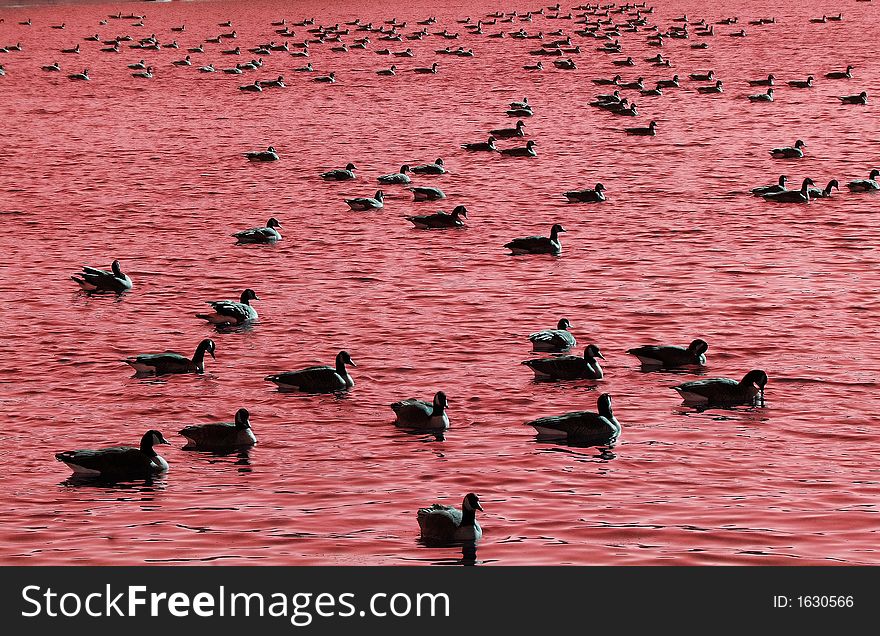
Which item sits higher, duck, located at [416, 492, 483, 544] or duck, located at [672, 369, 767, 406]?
duck, located at [672, 369, 767, 406]

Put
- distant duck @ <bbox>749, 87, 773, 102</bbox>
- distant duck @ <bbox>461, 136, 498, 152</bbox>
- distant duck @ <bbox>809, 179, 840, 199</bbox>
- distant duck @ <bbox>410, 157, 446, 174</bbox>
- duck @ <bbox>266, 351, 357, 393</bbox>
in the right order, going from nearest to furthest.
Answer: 1. duck @ <bbox>266, 351, 357, 393</bbox>
2. distant duck @ <bbox>809, 179, 840, 199</bbox>
3. distant duck @ <bbox>410, 157, 446, 174</bbox>
4. distant duck @ <bbox>461, 136, 498, 152</bbox>
5. distant duck @ <bbox>749, 87, 773, 102</bbox>

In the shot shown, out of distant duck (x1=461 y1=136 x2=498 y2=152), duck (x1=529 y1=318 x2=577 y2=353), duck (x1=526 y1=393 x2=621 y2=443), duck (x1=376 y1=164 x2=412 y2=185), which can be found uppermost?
distant duck (x1=461 y1=136 x2=498 y2=152)

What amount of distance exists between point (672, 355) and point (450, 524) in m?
8.87

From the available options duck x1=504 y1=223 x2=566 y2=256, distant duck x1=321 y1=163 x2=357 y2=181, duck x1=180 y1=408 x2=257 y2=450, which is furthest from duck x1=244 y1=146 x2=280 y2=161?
duck x1=180 y1=408 x2=257 y2=450

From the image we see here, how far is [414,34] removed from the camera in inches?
4144

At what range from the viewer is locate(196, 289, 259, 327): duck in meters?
28.1

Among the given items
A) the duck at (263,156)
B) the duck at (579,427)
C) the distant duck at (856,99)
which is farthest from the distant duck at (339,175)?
the distant duck at (856,99)

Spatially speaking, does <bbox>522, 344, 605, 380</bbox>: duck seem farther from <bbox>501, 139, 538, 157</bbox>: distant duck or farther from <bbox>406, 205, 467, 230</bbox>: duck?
<bbox>501, 139, 538, 157</bbox>: distant duck

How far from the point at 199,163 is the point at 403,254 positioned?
17.0 m

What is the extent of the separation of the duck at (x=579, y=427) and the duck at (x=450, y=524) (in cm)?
408

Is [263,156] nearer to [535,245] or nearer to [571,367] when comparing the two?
[535,245]

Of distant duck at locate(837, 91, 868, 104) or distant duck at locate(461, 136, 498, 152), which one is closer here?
distant duck at locate(461, 136, 498, 152)

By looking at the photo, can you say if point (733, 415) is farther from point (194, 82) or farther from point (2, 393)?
point (194, 82)

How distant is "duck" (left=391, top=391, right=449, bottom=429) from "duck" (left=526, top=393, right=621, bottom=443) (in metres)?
1.33
